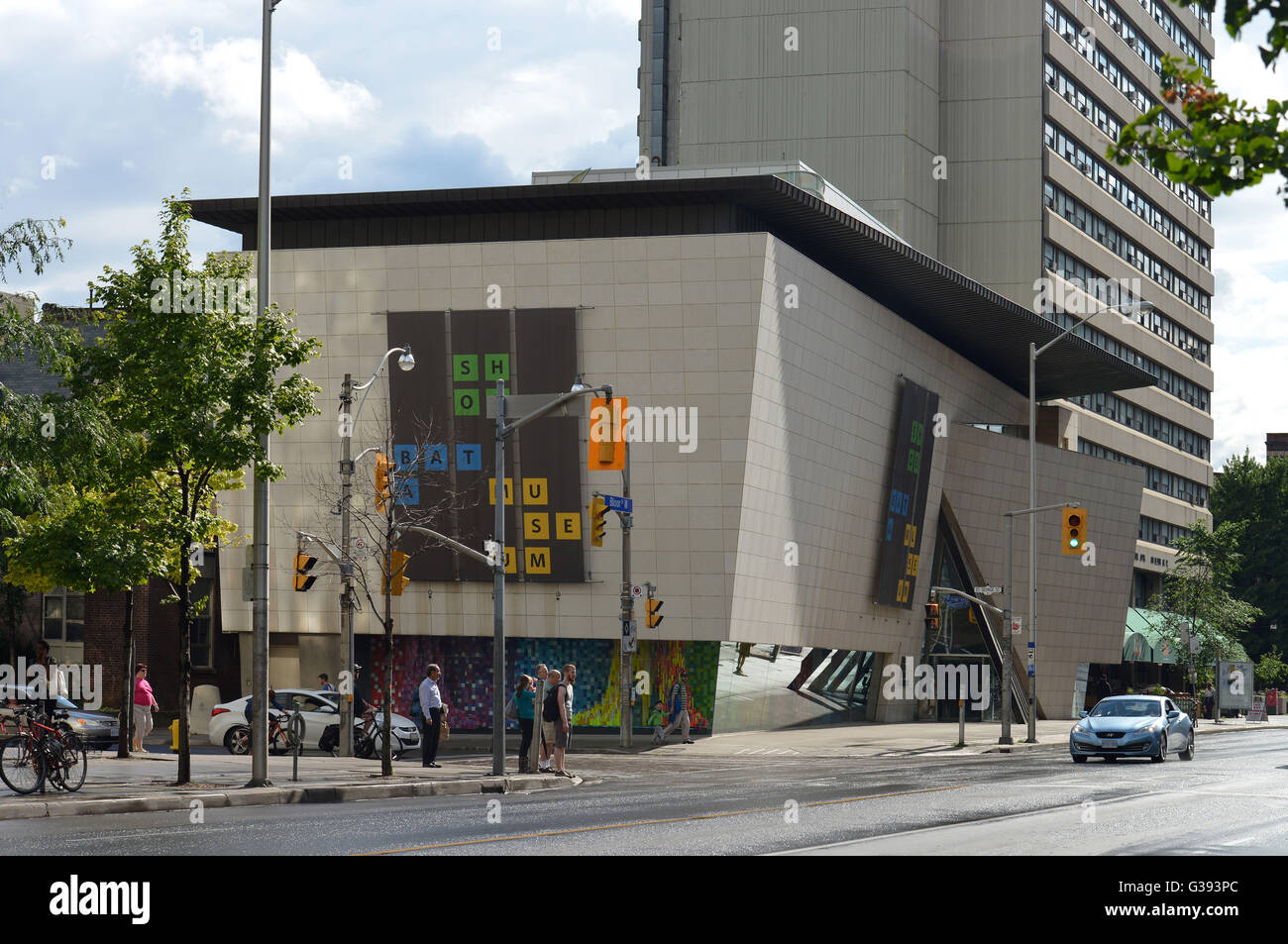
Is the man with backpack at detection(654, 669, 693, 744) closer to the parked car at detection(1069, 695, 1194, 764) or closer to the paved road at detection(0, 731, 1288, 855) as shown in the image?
the parked car at detection(1069, 695, 1194, 764)

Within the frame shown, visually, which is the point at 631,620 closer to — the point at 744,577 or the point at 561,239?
the point at 744,577

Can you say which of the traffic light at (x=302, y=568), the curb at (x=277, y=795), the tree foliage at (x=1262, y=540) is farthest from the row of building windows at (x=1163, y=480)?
the curb at (x=277, y=795)

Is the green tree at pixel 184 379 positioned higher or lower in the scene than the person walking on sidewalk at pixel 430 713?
higher

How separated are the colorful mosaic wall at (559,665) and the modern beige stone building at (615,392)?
0.08 meters

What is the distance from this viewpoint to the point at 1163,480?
3565 inches

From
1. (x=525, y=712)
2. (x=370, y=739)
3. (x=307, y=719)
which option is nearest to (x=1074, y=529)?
(x=525, y=712)

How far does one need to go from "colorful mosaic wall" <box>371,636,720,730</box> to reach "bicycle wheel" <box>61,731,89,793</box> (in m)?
26.3

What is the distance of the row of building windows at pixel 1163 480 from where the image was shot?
81.0 metres

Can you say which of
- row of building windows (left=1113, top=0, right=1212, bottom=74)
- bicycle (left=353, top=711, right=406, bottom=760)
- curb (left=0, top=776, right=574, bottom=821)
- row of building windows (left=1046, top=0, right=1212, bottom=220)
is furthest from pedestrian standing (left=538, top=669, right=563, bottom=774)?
row of building windows (left=1113, top=0, right=1212, bottom=74)

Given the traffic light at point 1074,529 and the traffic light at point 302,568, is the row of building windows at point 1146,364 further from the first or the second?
the traffic light at point 302,568

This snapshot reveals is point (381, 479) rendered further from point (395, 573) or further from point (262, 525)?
point (262, 525)

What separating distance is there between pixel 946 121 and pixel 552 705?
191ft

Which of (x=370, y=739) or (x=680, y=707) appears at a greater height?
(x=370, y=739)

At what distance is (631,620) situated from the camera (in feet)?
133
